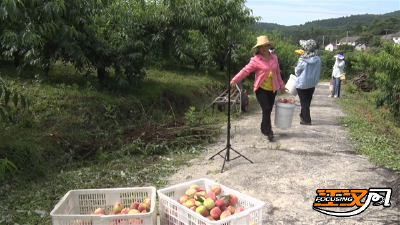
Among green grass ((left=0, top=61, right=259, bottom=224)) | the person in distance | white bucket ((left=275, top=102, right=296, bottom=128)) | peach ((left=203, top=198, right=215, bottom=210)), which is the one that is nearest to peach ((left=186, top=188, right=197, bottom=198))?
peach ((left=203, top=198, right=215, bottom=210))

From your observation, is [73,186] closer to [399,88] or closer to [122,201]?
[122,201]

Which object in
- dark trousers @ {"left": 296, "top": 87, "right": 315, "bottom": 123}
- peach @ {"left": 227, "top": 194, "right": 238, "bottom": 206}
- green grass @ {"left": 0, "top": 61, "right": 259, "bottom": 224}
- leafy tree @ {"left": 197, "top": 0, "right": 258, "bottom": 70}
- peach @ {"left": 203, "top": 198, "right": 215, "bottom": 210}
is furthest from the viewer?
leafy tree @ {"left": 197, "top": 0, "right": 258, "bottom": 70}

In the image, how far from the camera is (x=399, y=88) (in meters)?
9.72

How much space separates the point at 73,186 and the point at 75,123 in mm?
2116

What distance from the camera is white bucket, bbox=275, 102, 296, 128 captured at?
19.8 ft

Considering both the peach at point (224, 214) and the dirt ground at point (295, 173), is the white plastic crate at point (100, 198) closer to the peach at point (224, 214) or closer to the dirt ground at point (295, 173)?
the peach at point (224, 214)

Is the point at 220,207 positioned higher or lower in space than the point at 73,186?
higher

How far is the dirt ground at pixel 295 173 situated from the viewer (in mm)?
3539

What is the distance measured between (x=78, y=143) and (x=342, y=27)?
377 feet

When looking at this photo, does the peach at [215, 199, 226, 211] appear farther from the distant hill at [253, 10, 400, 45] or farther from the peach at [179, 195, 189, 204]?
the distant hill at [253, 10, 400, 45]

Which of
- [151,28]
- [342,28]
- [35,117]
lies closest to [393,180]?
[35,117]

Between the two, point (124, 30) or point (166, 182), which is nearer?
point (166, 182)

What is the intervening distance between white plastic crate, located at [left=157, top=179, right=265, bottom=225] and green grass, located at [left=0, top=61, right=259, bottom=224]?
4.11ft

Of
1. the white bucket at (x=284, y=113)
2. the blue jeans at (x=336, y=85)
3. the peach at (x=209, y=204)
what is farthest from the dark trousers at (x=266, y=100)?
the blue jeans at (x=336, y=85)
